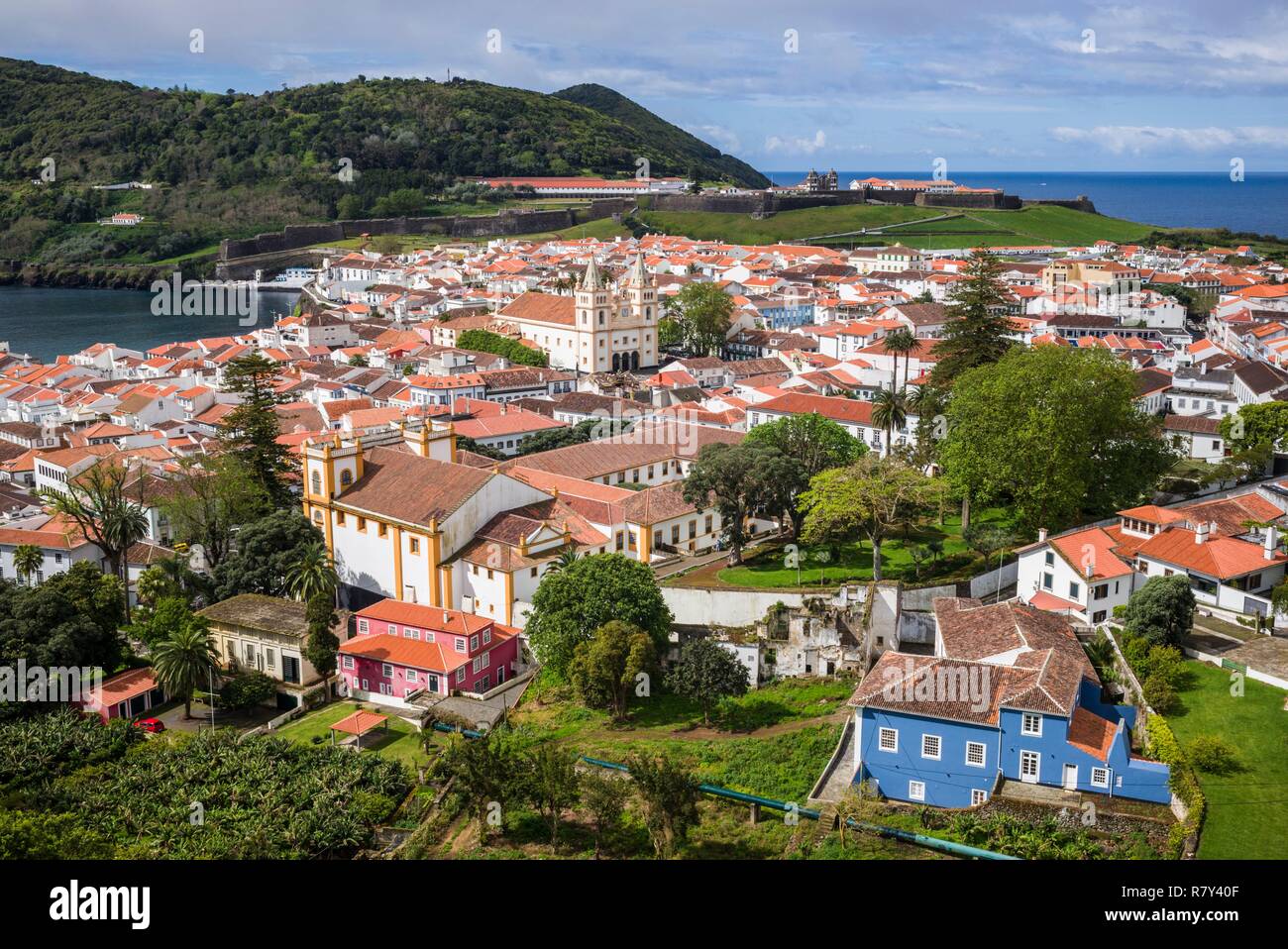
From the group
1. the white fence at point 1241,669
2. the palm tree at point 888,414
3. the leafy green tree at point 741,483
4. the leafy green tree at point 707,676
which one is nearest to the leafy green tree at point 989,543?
the leafy green tree at point 741,483

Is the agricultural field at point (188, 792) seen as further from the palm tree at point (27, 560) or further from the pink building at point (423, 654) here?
the palm tree at point (27, 560)

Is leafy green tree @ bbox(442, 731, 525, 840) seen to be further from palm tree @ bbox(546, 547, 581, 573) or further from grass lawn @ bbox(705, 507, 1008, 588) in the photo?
grass lawn @ bbox(705, 507, 1008, 588)

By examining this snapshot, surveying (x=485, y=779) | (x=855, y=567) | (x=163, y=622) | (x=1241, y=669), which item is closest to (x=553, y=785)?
(x=485, y=779)

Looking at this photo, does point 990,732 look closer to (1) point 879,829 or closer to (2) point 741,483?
(1) point 879,829

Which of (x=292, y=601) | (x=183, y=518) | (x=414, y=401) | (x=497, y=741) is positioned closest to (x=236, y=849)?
(x=497, y=741)

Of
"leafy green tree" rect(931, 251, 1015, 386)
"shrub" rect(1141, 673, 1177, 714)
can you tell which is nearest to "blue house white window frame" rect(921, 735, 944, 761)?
"shrub" rect(1141, 673, 1177, 714)

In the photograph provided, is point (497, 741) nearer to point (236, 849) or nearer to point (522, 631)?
point (236, 849)
